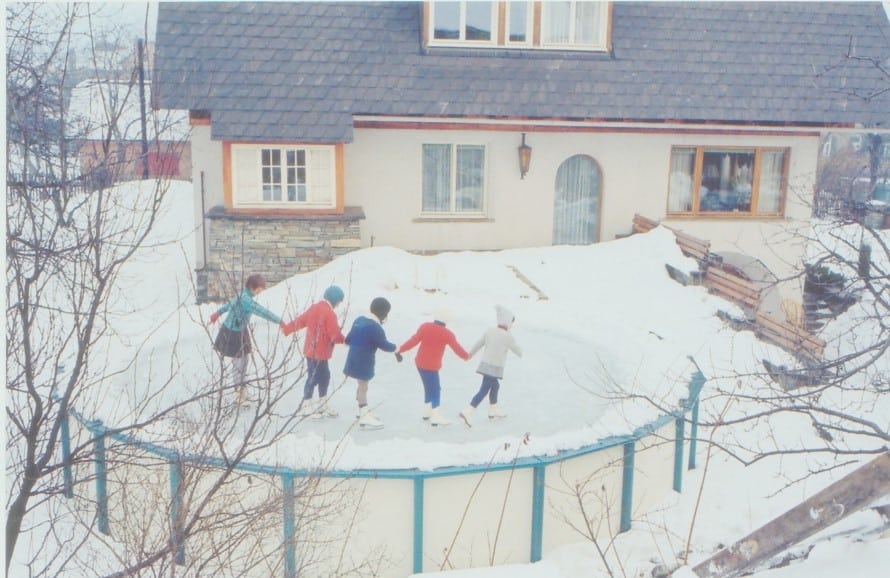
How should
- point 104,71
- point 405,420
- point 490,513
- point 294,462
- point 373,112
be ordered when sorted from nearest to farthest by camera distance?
point 104,71
point 294,462
point 490,513
point 405,420
point 373,112

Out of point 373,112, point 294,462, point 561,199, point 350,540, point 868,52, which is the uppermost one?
point 868,52

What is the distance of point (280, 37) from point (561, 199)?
623 centimetres

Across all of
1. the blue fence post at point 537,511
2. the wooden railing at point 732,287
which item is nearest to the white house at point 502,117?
the wooden railing at point 732,287

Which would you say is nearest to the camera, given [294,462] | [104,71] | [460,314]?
[104,71]

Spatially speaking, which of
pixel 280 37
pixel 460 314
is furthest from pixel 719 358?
pixel 280 37

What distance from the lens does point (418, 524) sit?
7742mm

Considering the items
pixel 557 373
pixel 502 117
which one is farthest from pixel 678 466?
pixel 502 117

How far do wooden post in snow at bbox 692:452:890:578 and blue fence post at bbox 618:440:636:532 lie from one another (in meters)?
3.85

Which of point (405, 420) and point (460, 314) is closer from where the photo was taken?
point (405, 420)

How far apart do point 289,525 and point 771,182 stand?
14.5 metres

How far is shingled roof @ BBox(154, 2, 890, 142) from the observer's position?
15.6 metres

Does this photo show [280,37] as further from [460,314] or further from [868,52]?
[868,52]

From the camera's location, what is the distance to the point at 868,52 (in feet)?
58.9

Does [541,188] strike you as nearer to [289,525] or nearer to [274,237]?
[274,237]
